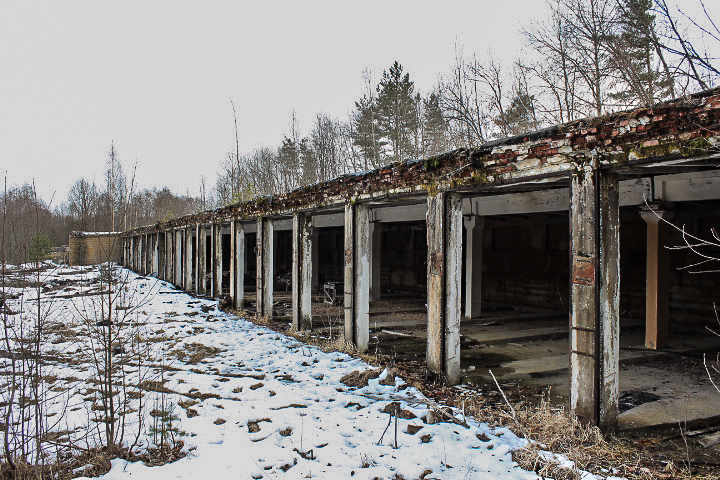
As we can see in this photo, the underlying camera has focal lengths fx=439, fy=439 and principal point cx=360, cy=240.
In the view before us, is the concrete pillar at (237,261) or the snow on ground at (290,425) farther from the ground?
the concrete pillar at (237,261)

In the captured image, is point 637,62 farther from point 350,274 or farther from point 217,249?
point 217,249

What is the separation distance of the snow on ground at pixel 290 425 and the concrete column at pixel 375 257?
28.8 ft

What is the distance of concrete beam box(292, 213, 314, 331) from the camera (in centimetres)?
1032

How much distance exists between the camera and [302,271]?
1038cm

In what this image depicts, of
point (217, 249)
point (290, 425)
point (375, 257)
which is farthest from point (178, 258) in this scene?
point (290, 425)

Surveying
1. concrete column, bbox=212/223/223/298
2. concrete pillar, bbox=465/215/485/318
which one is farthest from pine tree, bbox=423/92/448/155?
concrete column, bbox=212/223/223/298

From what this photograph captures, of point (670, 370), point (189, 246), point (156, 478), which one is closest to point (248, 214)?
point (189, 246)

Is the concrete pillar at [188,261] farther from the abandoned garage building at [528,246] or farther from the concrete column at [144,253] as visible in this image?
the concrete column at [144,253]

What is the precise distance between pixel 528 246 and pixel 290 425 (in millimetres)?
12793

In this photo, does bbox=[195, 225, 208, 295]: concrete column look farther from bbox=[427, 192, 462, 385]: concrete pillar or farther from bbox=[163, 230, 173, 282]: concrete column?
bbox=[427, 192, 462, 385]: concrete pillar

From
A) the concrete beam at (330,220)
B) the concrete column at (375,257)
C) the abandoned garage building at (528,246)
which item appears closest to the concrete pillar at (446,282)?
the abandoned garage building at (528,246)

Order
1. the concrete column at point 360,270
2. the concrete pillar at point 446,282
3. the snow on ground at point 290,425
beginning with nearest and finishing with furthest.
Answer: the snow on ground at point 290,425 < the concrete pillar at point 446,282 < the concrete column at point 360,270

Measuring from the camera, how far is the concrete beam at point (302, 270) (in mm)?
10320

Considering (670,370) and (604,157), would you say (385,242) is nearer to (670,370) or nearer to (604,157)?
(670,370)
